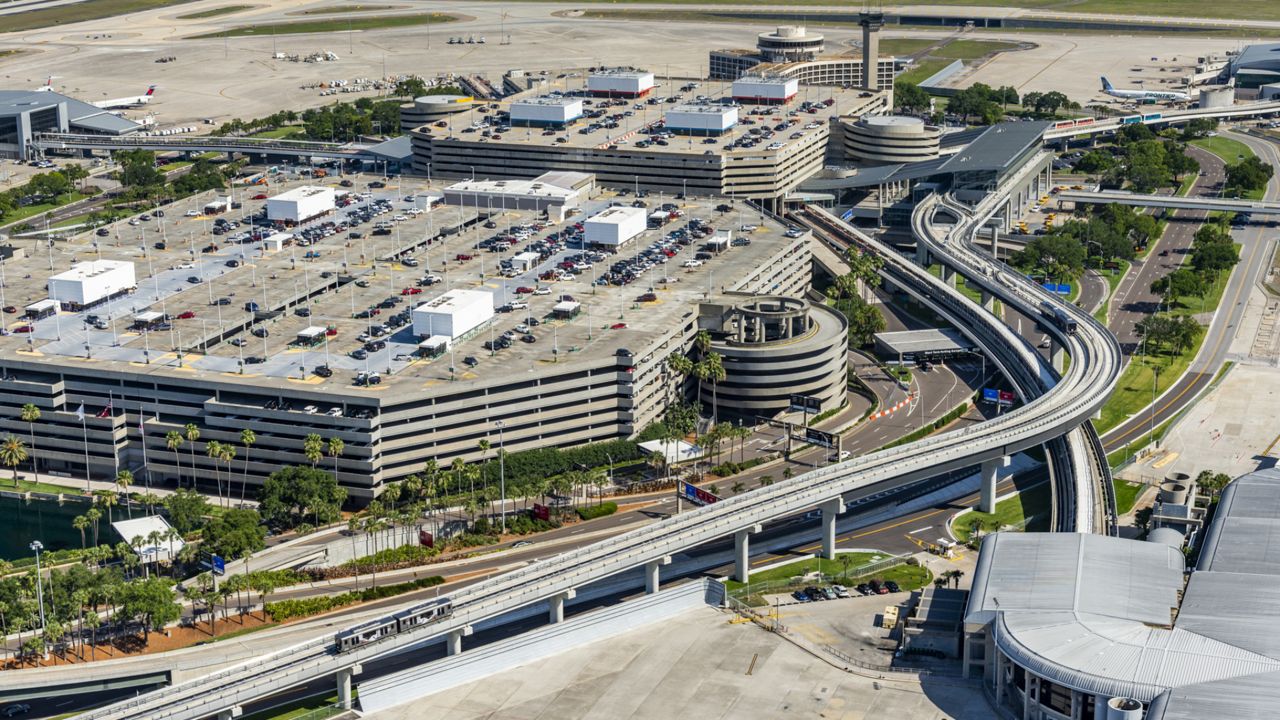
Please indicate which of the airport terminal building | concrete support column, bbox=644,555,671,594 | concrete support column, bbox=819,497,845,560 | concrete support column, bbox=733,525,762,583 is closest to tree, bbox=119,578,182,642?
concrete support column, bbox=644,555,671,594

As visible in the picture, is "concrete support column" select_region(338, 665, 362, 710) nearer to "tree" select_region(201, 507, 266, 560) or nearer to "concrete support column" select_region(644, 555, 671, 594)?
"tree" select_region(201, 507, 266, 560)

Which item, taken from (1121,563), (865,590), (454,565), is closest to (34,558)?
(454,565)

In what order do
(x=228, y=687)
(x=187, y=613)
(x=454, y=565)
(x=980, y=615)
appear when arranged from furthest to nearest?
(x=454, y=565)
(x=187, y=613)
(x=980, y=615)
(x=228, y=687)

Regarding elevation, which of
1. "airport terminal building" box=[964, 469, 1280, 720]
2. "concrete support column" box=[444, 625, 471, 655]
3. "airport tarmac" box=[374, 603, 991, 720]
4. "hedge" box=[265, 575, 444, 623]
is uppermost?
"airport terminal building" box=[964, 469, 1280, 720]

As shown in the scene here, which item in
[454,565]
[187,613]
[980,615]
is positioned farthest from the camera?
[454,565]

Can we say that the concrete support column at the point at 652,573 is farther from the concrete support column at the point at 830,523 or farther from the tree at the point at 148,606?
the tree at the point at 148,606

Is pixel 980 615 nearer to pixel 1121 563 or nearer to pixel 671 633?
pixel 1121 563

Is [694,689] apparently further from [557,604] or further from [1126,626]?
[1126,626]
